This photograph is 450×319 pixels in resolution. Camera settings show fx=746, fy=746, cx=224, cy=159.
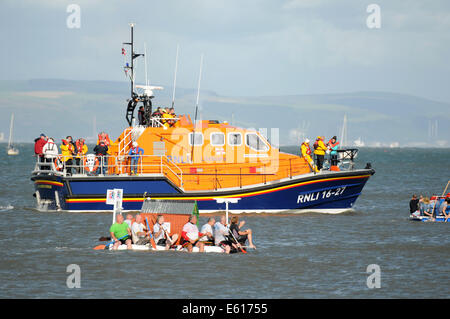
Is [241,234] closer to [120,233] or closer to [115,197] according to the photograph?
[120,233]

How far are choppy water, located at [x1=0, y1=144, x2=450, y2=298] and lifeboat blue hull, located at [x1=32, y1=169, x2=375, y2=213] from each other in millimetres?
447

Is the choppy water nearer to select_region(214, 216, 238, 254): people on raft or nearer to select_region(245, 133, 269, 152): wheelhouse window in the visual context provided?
select_region(214, 216, 238, 254): people on raft

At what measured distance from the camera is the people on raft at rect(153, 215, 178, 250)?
18594 mm

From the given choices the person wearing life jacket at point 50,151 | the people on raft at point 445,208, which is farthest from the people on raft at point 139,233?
the people on raft at point 445,208

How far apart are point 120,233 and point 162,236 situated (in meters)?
1.12

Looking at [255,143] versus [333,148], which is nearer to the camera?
[255,143]

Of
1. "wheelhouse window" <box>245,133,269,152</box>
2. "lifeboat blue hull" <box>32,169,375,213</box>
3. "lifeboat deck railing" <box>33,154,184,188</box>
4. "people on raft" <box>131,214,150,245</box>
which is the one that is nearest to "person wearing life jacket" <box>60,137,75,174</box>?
"lifeboat deck railing" <box>33,154,184,188</box>

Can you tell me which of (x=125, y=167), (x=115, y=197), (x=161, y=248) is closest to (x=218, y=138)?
(x=125, y=167)

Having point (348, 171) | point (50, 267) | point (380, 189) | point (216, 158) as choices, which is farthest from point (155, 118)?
point (380, 189)

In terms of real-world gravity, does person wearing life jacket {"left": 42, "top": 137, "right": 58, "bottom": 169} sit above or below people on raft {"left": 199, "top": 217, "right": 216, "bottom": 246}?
above

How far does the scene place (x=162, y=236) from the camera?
19.1 m

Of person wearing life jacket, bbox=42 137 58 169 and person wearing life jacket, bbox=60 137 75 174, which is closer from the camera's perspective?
person wearing life jacket, bbox=42 137 58 169

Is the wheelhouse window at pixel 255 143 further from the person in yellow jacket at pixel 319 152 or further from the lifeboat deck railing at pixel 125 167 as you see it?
the lifeboat deck railing at pixel 125 167

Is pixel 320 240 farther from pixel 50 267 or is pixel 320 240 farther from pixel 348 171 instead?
pixel 50 267
